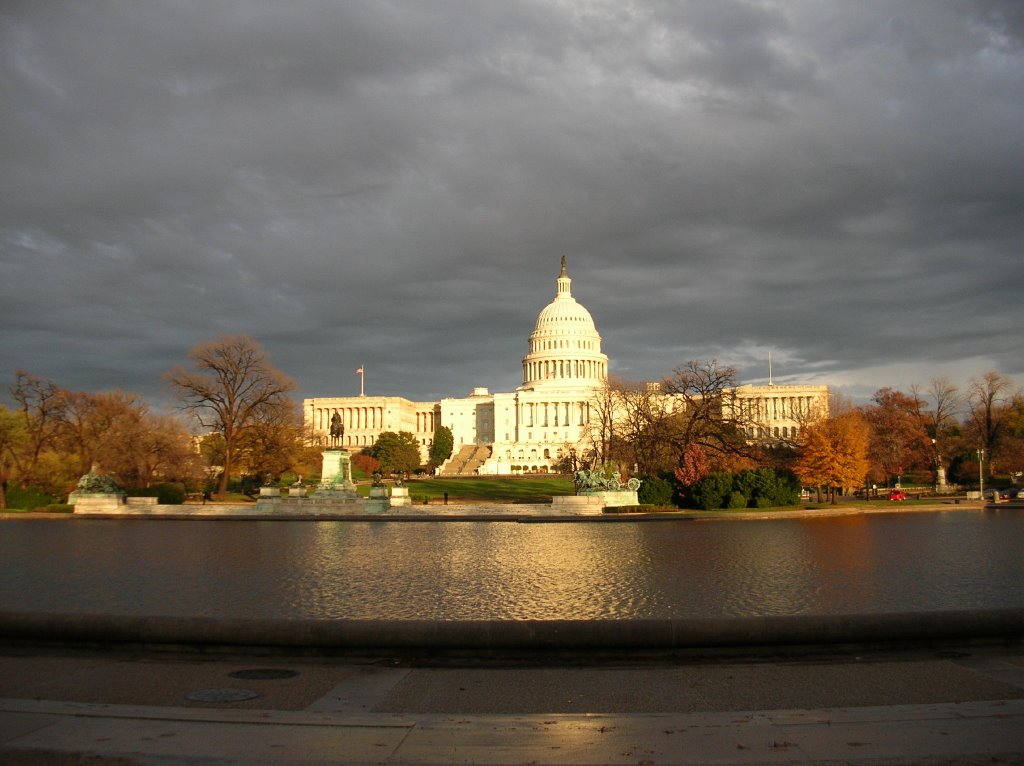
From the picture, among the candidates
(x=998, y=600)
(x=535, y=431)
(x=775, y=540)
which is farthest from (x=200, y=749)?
(x=535, y=431)

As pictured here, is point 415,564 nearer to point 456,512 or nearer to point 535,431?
point 456,512

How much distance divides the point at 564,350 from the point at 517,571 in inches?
5955

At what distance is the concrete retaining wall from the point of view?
411 inches

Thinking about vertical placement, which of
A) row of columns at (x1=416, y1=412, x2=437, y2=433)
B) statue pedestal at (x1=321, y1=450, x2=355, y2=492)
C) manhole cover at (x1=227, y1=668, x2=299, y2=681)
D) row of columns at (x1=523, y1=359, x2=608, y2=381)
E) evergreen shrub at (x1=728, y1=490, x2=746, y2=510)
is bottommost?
evergreen shrub at (x1=728, y1=490, x2=746, y2=510)

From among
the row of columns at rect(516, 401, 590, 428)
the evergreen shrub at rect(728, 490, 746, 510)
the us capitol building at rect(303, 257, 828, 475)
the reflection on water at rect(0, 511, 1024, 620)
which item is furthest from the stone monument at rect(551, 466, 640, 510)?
the row of columns at rect(516, 401, 590, 428)

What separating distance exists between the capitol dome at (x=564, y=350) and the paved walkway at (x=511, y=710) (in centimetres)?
15745

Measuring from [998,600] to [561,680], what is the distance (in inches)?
364

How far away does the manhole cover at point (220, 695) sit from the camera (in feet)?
28.7

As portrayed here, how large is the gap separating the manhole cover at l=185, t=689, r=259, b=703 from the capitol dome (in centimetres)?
15859

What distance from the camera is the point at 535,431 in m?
166

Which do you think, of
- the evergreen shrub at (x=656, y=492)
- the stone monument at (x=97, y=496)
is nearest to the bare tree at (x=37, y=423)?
the stone monument at (x=97, y=496)

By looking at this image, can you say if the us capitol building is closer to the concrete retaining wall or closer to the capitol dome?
the capitol dome

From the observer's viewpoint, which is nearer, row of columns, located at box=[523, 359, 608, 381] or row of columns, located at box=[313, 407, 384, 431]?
row of columns, located at box=[523, 359, 608, 381]

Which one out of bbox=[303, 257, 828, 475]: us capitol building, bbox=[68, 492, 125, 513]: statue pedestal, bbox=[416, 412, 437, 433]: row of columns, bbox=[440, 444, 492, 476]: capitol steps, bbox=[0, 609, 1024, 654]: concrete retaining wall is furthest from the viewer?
bbox=[416, 412, 437, 433]: row of columns
